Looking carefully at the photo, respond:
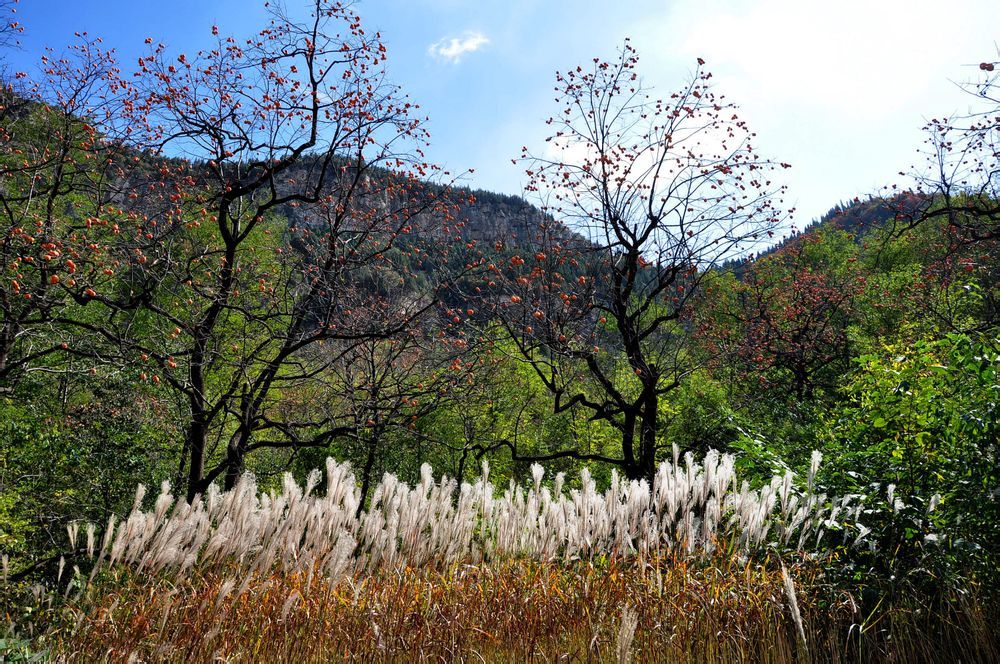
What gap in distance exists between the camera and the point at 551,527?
4078 millimetres

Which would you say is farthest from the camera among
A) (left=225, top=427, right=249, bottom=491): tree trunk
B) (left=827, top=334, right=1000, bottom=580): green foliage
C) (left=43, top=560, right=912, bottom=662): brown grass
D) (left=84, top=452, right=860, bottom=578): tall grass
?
(left=225, top=427, right=249, bottom=491): tree trunk

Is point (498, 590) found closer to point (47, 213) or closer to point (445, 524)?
point (445, 524)

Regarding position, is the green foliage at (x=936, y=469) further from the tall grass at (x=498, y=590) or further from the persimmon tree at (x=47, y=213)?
the persimmon tree at (x=47, y=213)

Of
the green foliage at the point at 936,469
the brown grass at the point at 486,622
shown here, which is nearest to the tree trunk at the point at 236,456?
the brown grass at the point at 486,622

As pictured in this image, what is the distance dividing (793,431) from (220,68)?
31.7 ft

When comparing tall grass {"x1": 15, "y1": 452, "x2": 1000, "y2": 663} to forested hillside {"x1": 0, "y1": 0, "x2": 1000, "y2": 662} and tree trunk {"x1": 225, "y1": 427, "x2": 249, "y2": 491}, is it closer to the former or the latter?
forested hillside {"x1": 0, "y1": 0, "x2": 1000, "y2": 662}

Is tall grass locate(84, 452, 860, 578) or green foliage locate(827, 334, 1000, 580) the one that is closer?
green foliage locate(827, 334, 1000, 580)

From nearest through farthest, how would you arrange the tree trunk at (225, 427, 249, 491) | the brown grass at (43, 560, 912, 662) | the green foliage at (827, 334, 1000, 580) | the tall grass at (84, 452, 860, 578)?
1. the brown grass at (43, 560, 912, 662)
2. the green foliage at (827, 334, 1000, 580)
3. the tall grass at (84, 452, 860, 578)
4. the tree trunk at (225, 427, 249, 491)

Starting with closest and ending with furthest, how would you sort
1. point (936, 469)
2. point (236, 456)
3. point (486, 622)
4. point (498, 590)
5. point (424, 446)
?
point (486, 622) → point (498, 590) → point (936, 469) → point (236, 456) → point (424, 446)

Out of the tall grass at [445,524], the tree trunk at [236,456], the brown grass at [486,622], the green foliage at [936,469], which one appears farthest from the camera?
the tree trunk at [236,456]

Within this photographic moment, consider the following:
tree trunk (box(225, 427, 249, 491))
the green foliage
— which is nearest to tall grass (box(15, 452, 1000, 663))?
the green foliage

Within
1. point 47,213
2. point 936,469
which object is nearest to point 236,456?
point 47,213

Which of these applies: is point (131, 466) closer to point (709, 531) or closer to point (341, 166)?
point (341, 166)

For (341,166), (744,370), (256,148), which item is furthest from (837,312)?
(256,148)
